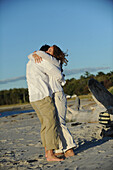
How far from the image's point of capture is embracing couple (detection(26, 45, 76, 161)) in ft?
11.0

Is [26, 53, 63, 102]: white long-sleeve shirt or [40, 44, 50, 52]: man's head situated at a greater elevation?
[40, 44, 50, 52]: man's head

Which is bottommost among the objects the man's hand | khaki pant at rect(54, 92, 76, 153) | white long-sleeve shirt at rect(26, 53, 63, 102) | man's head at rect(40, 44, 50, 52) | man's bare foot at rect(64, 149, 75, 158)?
man's bare foot at rect(64, 149, 75, 158)

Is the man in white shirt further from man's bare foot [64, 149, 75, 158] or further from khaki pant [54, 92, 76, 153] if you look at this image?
man's bare foot [64, 149, 75, 158]

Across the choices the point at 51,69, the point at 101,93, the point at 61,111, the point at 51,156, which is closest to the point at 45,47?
the point at 51,69

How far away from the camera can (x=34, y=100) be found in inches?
135

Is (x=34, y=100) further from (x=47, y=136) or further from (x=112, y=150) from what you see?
(x=112, y=150)

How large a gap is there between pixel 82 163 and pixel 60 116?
815 millimetres

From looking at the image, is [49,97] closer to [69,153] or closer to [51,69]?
[51,69]

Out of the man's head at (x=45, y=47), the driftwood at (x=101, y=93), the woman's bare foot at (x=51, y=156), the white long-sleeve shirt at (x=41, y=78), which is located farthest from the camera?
the driftwood at (x=101, y=93)

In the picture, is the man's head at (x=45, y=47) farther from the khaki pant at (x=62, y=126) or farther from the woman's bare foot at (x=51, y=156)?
the woman's bare foot at (x=51, y=156)

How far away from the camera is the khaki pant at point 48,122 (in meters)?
3.29

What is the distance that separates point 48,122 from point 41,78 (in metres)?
0.69

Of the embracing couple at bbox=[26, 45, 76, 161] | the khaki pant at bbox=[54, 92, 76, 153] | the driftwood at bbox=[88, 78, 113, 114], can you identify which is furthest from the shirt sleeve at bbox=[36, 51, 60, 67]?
the driftwood at bbox=[88, 78, 113, 114]

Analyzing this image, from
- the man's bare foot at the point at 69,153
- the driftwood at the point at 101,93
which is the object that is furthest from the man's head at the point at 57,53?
the driftwood at the point at 101,93
